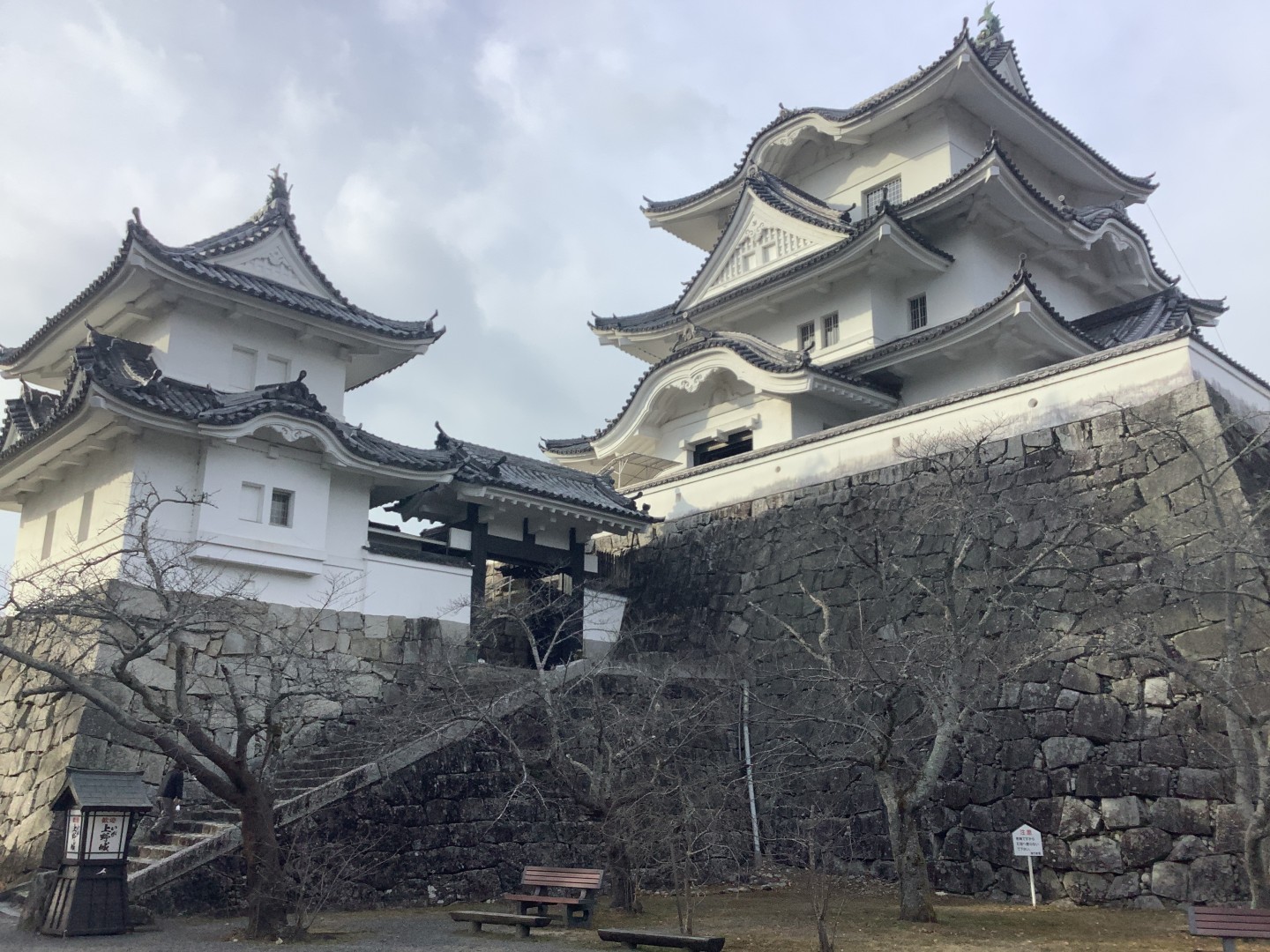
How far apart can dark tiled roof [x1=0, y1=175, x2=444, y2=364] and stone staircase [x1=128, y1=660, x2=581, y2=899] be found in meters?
5.97

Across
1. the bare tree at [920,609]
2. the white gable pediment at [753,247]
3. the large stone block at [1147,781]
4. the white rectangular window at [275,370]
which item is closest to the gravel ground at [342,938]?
the bare tree at [920,609]

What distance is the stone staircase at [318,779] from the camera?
9752 millimetres

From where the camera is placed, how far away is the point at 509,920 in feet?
29.8

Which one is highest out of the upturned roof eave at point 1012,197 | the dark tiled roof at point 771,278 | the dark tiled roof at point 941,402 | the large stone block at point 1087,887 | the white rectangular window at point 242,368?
the upturned roof eave at point 1012,197

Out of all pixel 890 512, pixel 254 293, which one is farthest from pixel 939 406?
pixel 254 293

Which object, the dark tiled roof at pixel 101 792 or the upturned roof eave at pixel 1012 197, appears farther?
the upturned roof eave at pixel 1012 197

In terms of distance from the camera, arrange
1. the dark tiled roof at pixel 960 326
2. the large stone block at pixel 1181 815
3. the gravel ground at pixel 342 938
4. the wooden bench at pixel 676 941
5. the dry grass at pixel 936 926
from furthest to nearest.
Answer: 1. the dark tiled roof at pixel 960 326
2. the large stone block at pixel 1181 815
3. the dry grass at pixel 936 926
4. the gravel ground at pixel 342 938
5. the wooden bench at pixel 676 941

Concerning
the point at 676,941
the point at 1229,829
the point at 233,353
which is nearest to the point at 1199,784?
the point at 1229,829

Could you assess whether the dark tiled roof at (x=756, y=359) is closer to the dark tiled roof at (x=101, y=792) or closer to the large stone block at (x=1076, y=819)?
the large stone block at (x=1076, y=819)

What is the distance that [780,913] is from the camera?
10180 mm

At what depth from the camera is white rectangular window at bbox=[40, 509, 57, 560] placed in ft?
47.9

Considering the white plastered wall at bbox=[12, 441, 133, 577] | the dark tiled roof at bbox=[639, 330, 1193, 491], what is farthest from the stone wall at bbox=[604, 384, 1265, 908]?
the white plastered wall at bbox=[12, 441, 133, 577]

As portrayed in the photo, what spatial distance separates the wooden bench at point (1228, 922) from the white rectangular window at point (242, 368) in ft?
42.8

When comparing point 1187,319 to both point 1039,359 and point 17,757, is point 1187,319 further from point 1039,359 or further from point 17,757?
point 17,757
